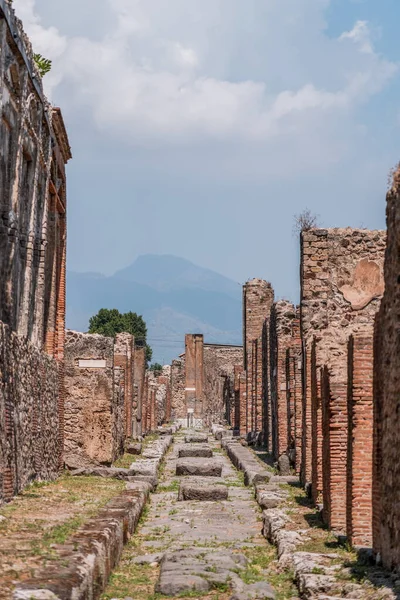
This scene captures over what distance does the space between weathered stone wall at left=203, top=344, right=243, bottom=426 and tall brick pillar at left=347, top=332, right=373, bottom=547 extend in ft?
138

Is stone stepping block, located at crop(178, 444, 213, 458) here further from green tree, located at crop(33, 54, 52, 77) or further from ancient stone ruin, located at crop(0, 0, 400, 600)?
green tree, located at crop(33, 54, 52, 77)

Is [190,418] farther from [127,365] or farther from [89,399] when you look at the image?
[89,399]

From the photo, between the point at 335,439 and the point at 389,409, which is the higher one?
the point at 389,409

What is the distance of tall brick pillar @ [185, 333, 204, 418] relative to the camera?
198ft

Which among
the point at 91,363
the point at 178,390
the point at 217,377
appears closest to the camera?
the point at 91,363

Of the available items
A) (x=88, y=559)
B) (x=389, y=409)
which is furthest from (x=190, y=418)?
(x=88, y=559)

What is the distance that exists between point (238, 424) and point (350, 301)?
22436 mm

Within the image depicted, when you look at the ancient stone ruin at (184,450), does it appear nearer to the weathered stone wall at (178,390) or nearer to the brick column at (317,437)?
the brick column at (317,437)

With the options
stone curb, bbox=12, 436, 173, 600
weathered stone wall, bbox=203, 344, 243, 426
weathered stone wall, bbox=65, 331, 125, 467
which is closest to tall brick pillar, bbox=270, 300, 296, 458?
weathered stone wall, bbox=65, 331, 125, 467

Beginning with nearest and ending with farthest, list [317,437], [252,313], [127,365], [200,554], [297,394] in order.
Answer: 1. [200,554]
2. [317,437]
3. [297,394]
4. [127,365]
5. [252,313]

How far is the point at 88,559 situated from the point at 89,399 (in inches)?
500

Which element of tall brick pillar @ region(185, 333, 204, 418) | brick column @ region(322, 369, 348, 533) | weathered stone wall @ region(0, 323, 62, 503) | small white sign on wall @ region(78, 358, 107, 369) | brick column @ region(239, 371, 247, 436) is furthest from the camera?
tall brick pillar @ region(185, 333, 204, 418)

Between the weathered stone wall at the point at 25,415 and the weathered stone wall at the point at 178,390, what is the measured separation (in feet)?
149

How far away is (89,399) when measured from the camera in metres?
20.3
